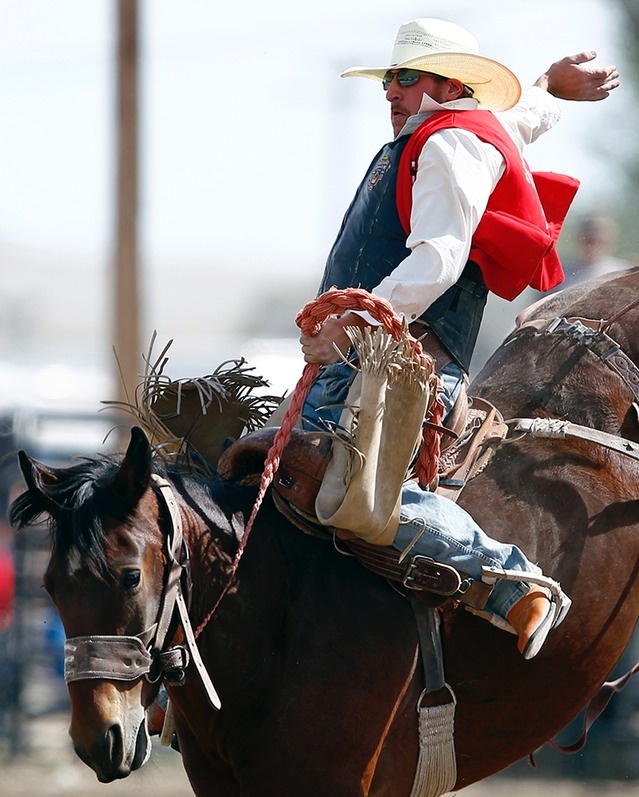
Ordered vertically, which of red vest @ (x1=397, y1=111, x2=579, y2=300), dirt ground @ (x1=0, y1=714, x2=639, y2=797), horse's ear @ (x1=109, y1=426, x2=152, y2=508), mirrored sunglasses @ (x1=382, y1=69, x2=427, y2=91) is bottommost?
dirt ground @ (x1=0, y1=714, x2=639, y2=797)

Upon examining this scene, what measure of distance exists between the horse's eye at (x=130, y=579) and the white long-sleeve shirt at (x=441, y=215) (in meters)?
0.91

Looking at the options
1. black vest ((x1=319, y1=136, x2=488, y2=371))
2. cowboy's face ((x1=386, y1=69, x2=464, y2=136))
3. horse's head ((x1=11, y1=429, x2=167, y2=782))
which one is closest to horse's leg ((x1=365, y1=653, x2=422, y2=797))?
horse's head ((x1=11, y1=429, x2=167, y2=782))

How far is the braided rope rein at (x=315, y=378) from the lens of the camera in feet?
11.0

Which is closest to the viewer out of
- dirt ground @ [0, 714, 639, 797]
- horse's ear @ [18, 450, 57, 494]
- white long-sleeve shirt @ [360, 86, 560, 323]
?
horse's ear @ [18, 450, 57, 494]

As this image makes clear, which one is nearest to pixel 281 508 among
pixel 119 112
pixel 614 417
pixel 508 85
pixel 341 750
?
pixel 341 750

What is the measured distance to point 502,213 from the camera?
12.5 ft

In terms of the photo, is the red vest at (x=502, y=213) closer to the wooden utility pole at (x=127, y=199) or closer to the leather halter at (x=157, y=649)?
the leather halter at (x=157, y=649)

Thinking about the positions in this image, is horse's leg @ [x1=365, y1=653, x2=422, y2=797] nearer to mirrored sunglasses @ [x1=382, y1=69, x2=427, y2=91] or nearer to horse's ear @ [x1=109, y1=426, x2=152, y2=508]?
horse's ear @ [x1=109, y1=426, x2=152, y2=508]

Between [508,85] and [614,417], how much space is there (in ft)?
3.72

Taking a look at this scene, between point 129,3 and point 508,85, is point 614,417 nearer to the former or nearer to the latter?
point 508,85

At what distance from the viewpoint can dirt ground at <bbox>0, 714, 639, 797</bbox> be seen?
732cm

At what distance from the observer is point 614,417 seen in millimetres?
4203

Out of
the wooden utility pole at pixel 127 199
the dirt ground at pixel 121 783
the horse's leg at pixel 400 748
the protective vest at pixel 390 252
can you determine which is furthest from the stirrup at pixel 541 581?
the wooden utility pole at pixel 127 199

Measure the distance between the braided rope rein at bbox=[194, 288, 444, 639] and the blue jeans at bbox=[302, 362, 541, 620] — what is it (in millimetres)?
76
